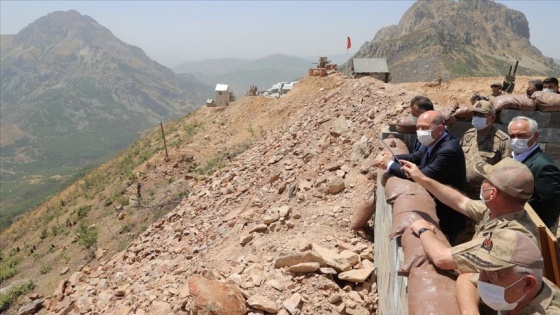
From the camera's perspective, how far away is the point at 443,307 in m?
2.02

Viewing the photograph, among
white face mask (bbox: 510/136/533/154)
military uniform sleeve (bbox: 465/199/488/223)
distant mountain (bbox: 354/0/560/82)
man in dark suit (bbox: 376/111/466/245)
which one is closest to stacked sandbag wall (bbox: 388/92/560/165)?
man in dark suit (bbox: 376/111/466/245)

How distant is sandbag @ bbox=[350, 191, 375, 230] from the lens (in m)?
4.63

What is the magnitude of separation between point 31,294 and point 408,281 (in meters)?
10.8

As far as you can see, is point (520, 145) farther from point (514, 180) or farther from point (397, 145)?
point (514, 180)

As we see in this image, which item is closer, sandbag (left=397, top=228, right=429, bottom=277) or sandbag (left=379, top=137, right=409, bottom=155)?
sandbag (left=397, top=228, right=429, bottom=277)

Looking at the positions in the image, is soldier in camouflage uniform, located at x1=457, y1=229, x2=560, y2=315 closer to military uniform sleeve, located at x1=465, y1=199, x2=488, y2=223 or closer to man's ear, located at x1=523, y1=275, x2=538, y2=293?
man's ear, located at x1=523, y1=275, x2=538, y2=293

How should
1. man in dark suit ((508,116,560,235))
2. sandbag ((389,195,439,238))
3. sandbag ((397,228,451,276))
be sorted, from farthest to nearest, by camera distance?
man in dark suit ((508,116,560,235))
sandbag ((389,195,439,238))
sandbag ((397,228,451,276))

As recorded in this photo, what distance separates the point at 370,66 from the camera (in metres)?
28.6

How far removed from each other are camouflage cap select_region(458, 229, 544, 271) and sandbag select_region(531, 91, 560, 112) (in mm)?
4330

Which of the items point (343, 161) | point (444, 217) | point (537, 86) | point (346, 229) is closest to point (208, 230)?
point (343, 161)

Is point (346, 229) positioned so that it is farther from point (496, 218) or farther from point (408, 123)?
point (496, 218)

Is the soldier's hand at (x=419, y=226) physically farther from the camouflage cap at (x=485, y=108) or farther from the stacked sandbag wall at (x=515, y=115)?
the stacked sandbag wall at (x=515, y=115)

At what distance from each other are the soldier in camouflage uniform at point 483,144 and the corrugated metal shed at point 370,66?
80.7 ft

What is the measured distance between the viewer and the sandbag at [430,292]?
2.01 meters
